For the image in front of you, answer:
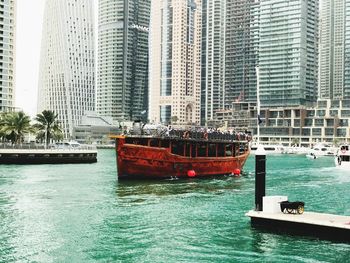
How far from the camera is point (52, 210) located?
111ft

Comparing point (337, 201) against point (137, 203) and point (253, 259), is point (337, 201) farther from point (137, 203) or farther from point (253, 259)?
point (253, 259)

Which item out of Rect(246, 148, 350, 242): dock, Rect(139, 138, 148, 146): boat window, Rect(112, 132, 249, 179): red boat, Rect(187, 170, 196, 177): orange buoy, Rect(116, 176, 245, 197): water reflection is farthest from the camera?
Rect(187, 170, 196, 177): orange buoy

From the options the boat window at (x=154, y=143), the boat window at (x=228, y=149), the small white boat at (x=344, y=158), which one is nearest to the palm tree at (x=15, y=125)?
the boat window at (x=228, y=149)

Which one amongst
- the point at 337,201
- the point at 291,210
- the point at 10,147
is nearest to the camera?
the point at 291,210

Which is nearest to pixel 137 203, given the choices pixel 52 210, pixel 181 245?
pixel 52 210

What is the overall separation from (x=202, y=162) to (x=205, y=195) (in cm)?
1626

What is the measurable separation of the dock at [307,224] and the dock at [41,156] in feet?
199

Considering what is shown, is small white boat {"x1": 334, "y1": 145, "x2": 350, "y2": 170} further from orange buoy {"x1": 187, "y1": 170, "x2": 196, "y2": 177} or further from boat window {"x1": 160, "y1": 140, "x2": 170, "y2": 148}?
boat window {"x1": 160, "y1": 140, "x2": 170, "y2": 148}

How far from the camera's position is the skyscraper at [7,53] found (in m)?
148

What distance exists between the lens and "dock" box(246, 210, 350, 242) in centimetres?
2440

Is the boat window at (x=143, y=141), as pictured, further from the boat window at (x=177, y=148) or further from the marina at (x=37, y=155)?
the marina at (x=37, y=155)

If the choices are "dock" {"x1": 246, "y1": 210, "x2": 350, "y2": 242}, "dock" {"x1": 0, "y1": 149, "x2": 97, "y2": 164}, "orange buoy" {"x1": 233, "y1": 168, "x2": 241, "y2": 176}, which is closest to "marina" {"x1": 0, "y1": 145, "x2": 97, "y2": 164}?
"dock" {"x1": 0, "y1": 149, "x2": 97, "y2": 164}

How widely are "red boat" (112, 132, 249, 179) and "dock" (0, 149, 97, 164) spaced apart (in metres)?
33.3

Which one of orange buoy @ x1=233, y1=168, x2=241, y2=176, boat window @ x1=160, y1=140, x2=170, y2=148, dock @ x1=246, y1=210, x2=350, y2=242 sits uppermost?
boat window @ x1=160, y1=140, x2=170, y2=148
